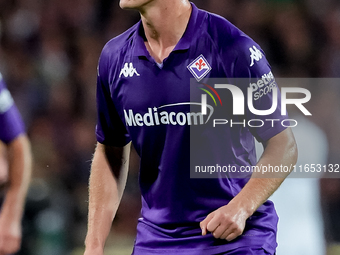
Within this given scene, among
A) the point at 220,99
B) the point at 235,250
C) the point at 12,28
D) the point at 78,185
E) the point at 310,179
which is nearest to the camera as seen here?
the point at 235,250

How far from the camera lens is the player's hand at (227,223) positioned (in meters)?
1.94

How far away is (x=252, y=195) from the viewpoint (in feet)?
6.62

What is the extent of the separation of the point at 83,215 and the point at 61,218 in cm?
22

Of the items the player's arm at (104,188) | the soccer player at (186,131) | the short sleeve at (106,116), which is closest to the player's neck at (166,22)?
the soccer player at (186,131)

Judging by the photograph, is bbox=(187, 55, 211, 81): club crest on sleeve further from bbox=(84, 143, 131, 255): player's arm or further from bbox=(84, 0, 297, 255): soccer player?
bbox=(84, 143, 131, 255): player's arm

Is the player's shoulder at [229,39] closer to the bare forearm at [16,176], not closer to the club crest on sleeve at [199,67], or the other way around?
the club crest on sleeve at [199,67]

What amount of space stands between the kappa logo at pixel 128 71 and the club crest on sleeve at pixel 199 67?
0.24 m

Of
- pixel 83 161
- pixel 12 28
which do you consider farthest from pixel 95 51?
pixel 83 161

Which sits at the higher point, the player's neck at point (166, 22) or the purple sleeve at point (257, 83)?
the player's neck at point (166, 22)

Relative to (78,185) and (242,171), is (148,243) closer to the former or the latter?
(242,171)

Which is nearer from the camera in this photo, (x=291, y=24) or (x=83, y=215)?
(x=83, y=215)

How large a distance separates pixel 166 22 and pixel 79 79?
3877 millimetres

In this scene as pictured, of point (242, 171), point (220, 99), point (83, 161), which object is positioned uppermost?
point (220, 99)

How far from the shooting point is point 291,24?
19.7 feet
